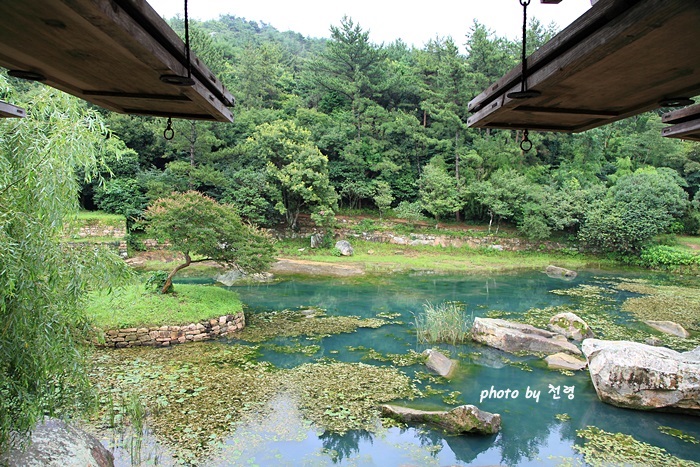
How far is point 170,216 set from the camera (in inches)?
379

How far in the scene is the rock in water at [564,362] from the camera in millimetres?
7939

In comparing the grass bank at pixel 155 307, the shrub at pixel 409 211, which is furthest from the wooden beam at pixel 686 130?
the shrub at pixel 409 211

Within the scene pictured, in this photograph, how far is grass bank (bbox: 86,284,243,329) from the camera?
853cm

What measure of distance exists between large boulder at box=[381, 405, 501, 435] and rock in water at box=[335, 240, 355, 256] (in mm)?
13378

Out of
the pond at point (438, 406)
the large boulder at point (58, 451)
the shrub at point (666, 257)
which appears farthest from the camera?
the shrub at point (666, 257)

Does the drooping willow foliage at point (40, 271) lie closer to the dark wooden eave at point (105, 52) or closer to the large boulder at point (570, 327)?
the dark wooden eave at point (105, 52)

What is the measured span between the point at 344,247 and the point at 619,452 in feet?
48.2

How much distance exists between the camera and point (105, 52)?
1.77 meters

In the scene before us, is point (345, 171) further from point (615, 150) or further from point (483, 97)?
point (483, 97)

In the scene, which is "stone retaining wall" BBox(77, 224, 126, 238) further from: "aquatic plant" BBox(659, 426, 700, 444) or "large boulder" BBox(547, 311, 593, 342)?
"aquatic plant" BBox(659, 426, 700, 444)

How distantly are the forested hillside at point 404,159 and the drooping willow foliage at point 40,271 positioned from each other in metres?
13.8

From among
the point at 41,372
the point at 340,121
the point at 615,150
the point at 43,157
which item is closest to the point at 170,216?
the point at 43,157

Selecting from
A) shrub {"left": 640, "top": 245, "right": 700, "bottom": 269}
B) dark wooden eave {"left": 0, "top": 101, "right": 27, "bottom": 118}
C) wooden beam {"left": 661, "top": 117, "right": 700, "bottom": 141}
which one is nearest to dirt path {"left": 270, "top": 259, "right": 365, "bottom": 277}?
shrub {"left": 640, "top": 245, "right": 700, "bottom": 269}

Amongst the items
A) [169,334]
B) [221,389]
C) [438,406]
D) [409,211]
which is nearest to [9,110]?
[221,389]
